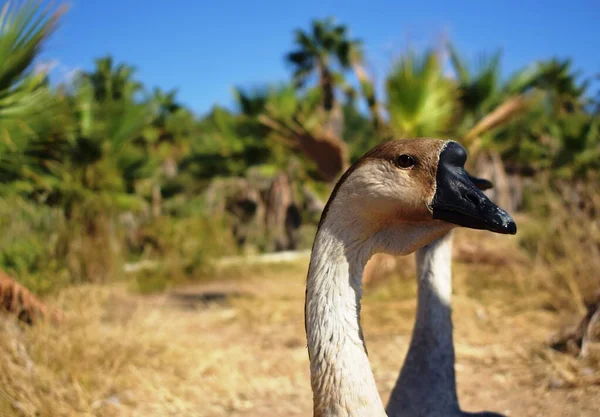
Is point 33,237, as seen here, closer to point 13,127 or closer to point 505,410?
point 13,127

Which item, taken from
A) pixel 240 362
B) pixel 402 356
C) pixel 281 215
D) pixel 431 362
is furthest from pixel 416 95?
pixel 281 215

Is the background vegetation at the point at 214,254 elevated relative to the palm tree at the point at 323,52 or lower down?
lower down

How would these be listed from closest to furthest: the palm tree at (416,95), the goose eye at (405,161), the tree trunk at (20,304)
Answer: the goose eye at (405,161) < the tree trunk at (20,304) < the palm tree at (416,95)

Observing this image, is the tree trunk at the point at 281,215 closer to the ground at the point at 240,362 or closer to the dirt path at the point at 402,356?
the dirt path at the point at 402,356

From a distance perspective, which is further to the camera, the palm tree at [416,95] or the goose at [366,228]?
the palm tree at [416,95]

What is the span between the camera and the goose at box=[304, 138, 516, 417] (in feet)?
5.00

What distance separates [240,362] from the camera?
4559 millimetres

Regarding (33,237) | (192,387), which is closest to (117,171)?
(33,237)

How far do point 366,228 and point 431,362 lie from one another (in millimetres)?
1045

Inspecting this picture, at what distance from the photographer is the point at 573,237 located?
558 centimetres

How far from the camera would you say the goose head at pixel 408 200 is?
1523 millimetres

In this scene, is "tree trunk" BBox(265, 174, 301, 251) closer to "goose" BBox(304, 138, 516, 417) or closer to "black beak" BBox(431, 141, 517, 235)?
"goose" BBox(304, 138, 516, 417)

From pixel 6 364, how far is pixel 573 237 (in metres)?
5.37

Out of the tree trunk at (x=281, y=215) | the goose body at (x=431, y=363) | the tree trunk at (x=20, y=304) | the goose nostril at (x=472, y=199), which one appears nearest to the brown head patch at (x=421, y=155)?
the goose nostril at (x=472, y=199)
